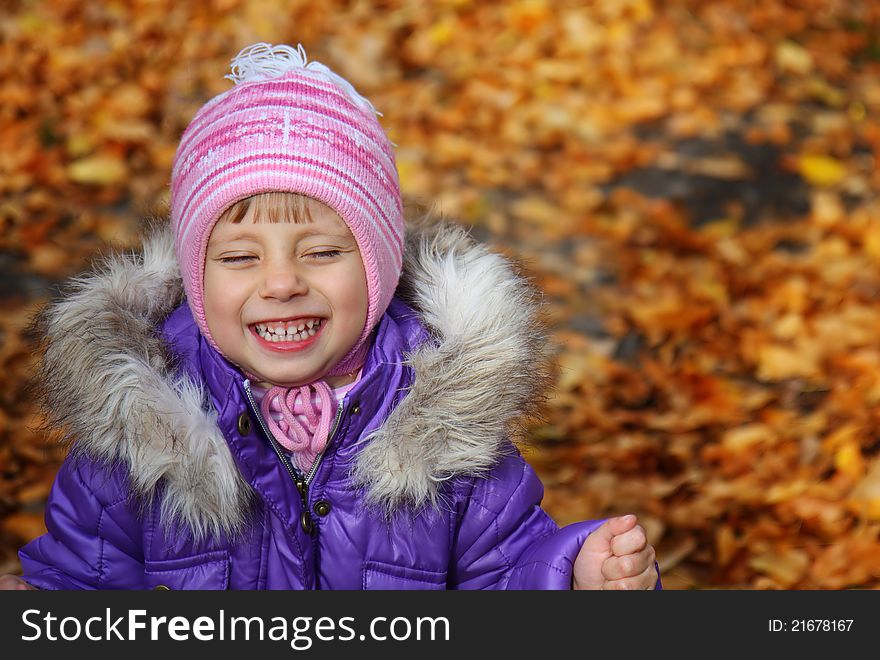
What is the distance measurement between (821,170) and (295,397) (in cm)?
285

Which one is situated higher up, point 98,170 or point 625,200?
point 98,170

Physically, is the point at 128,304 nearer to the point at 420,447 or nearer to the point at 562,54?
the point at 420,447

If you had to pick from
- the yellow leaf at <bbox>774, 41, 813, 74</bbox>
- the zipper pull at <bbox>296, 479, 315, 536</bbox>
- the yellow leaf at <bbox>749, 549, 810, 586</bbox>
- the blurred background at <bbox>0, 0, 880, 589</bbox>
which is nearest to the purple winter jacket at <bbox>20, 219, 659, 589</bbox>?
the zipper pull at <bbox>296, 479, 315, 536</bbox>

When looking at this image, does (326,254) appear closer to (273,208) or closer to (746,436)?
(273,208)

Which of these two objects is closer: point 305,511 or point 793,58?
point 305,511

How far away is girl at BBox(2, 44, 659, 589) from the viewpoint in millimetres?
2072

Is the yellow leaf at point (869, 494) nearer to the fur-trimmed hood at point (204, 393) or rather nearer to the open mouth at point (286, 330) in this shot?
the fur-trimmed hood at point (204, 393)

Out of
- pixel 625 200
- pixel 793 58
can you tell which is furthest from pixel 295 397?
pixel 793 58

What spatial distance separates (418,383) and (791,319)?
1873mm

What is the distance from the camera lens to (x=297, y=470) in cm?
220

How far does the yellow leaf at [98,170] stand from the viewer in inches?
171

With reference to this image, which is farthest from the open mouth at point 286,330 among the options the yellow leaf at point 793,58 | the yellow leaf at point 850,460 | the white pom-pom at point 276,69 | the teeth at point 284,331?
the yellow leaf at point 793,58

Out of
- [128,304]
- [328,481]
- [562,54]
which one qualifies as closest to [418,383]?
[328,481]

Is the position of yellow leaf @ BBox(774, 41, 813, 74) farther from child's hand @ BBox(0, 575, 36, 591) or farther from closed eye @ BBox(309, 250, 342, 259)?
child's hand @ BBox(0, 575, 36, 591)
